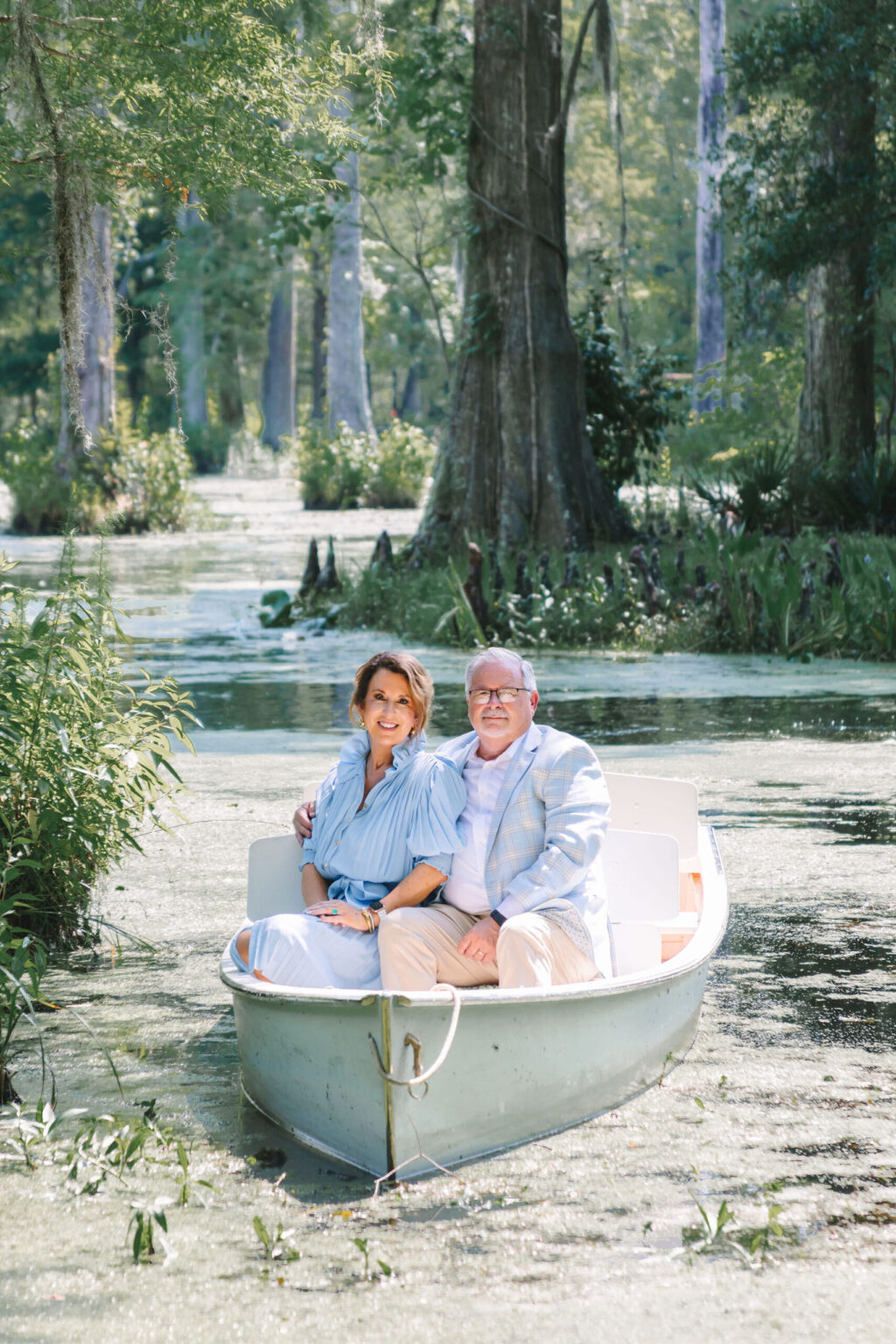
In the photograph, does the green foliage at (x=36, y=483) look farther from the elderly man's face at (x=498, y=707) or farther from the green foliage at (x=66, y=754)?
the elderly man's face at (x=498, y=707)

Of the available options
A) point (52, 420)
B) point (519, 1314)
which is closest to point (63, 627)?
point (519, 1314)

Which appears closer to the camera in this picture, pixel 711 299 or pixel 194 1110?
pixel 194 1110

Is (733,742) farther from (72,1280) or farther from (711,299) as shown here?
(711,299)

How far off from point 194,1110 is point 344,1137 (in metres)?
0.57

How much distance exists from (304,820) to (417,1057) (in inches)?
49.0

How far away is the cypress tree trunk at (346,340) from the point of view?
3672 centimetres

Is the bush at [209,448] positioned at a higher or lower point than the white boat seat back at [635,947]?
higher

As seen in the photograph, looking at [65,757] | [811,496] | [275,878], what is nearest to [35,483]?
[811,496]

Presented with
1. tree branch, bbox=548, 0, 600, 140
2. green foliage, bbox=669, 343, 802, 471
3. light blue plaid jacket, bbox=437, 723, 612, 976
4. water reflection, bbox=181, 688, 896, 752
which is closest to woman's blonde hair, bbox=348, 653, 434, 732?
light blue plaid jacket, bbox=437, 723, 612, 976

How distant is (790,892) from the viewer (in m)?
6.62

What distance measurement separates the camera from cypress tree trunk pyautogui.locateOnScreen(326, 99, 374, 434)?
36719 mm

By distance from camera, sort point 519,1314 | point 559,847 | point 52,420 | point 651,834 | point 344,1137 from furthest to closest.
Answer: point 52,420, point 651,834, point 559,847, point 344,1137, point 519,1314

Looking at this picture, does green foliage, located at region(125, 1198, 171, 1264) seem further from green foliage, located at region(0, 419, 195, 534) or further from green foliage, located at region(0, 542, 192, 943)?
green foliage, located at region(0, 419, 195, 534)

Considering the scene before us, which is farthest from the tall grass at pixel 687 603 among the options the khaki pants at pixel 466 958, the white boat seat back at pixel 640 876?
the khaki pants at pixel 466 958
